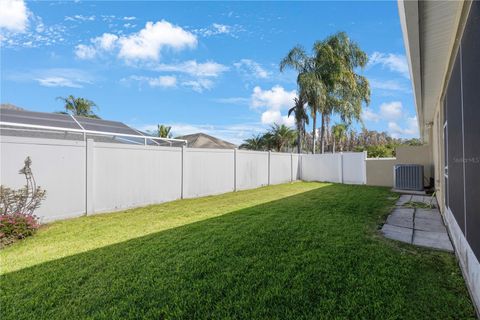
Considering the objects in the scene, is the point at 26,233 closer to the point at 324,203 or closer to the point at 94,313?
the point at 94,313

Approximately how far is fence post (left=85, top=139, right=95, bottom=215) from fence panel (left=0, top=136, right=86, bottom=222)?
0.23 feet

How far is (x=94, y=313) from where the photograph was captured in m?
2.17

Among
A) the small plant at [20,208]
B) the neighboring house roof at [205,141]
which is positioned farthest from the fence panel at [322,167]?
the small plant at [20,208]

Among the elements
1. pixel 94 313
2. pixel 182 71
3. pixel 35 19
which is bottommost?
pixel 94 313

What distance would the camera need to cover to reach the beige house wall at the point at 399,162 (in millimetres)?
10109

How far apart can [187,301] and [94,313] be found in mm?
801

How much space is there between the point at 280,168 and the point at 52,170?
10597mm

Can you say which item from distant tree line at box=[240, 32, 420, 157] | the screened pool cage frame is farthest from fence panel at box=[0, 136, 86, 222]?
distant tree line at box=[240, 32, 420, 157]

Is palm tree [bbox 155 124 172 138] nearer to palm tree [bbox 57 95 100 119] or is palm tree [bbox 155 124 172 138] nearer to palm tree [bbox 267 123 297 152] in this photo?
palm tree [bbox 57 95 100 119]

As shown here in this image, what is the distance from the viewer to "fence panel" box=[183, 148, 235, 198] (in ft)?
29.6

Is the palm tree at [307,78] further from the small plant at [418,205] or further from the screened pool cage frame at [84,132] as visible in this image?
the small plant at [418,205]

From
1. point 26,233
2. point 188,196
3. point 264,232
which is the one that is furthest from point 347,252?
point 188,196

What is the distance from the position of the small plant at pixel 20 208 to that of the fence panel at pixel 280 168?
1005cm

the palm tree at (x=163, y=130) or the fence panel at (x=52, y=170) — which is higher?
the palm tree at (x=163, y=130)
